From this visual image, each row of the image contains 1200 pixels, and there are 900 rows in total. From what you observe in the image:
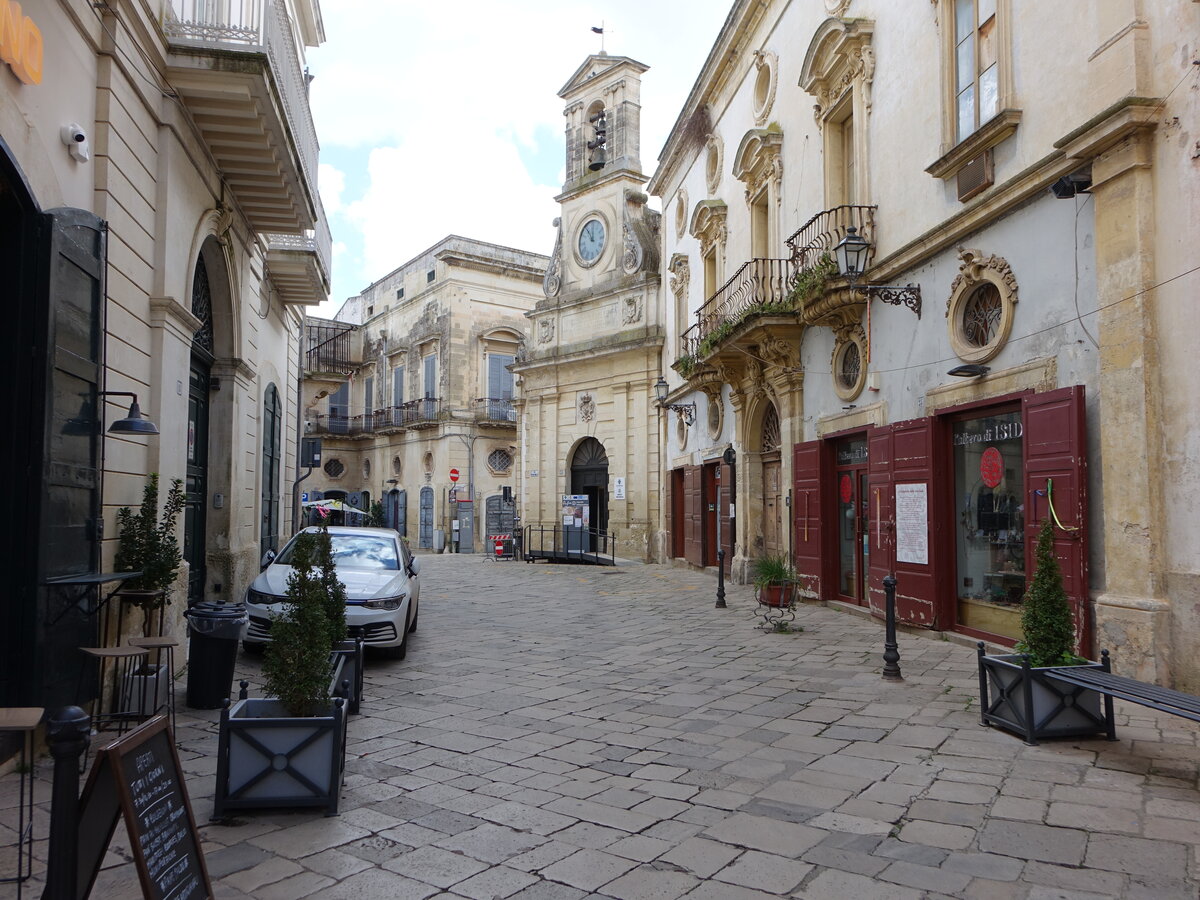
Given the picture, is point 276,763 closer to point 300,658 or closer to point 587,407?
point 300,658

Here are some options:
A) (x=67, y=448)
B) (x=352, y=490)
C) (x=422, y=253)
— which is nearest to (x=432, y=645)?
(x=67, y=448)

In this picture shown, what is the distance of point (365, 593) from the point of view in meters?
8.36

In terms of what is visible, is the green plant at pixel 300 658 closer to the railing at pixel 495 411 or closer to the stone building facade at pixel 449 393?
the stone building facade at pixel 449 393

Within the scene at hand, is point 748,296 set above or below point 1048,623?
above

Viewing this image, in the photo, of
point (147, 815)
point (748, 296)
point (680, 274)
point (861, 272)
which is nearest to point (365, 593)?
point (147, 815)

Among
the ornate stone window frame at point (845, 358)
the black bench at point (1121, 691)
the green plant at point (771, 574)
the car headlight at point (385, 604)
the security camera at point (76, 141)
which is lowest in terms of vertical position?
the black bench at point (1121, 691)

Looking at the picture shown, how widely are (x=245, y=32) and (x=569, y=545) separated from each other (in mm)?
17431

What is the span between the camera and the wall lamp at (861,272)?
10.0m

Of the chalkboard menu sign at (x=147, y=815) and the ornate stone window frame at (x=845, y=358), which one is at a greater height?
the ornate stone window frame at (x=845, y=358)

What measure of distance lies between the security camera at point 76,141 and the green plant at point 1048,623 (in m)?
6.92

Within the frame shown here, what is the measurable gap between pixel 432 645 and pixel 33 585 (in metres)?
5.01

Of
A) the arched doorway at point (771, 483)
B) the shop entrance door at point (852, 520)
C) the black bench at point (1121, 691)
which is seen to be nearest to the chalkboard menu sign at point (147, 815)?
the black bench at point (1121, 691)

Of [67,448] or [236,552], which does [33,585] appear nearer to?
[67,448]

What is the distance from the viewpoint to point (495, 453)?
115 ft
